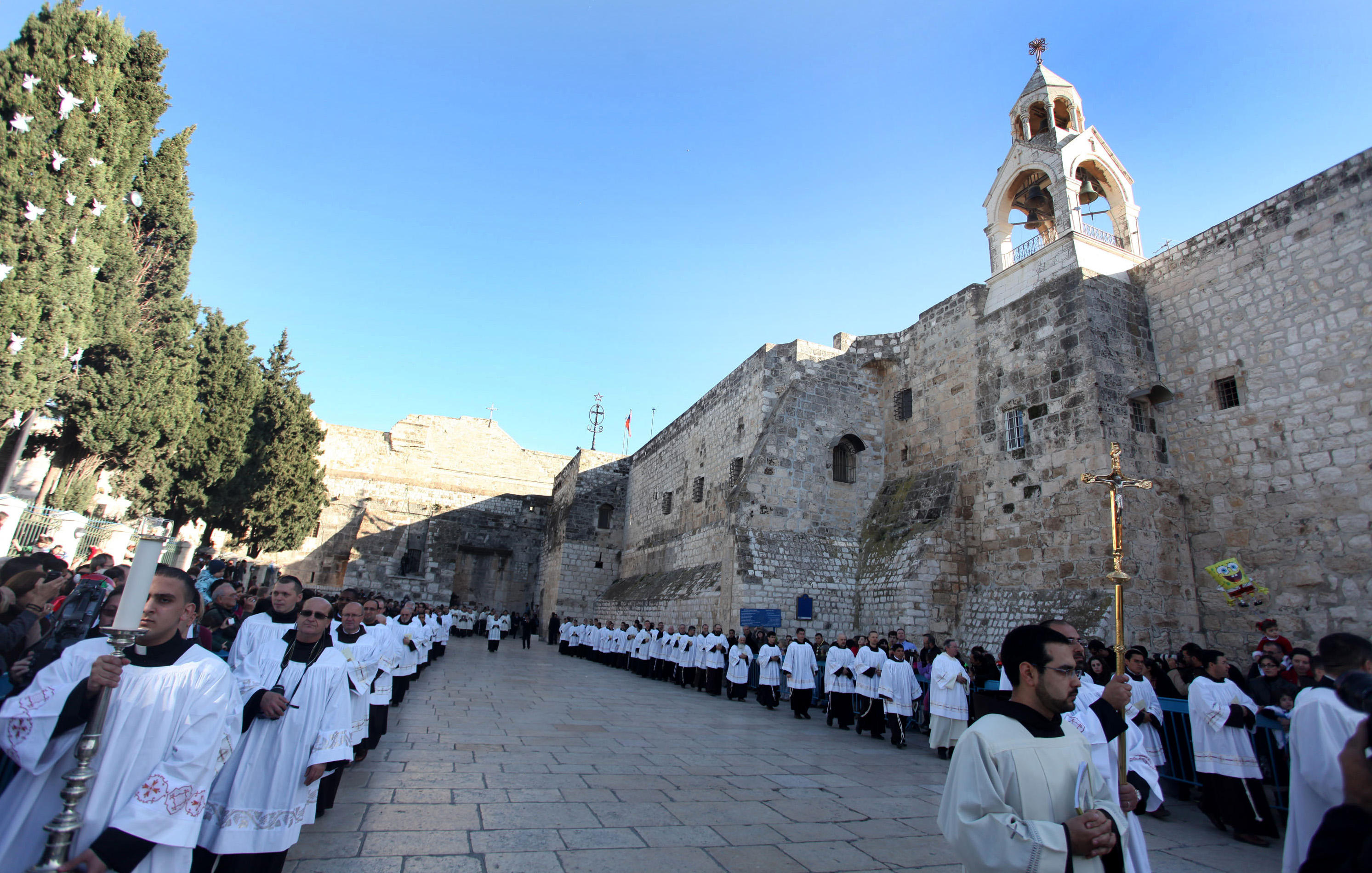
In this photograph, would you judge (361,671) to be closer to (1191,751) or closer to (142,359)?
(1191,751)

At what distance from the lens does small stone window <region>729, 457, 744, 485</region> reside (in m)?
17.0

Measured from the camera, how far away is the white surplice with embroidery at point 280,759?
3002mm

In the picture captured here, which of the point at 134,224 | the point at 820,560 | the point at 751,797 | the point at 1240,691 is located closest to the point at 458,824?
the point at 751,797

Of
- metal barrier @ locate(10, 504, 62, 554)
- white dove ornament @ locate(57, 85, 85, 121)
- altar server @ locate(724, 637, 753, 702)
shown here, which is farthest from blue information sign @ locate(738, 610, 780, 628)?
white dove ornament @ locate(57, 85, 85, 121)

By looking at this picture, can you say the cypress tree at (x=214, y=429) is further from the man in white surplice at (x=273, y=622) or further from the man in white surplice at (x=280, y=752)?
the man in white surplice at (x=280, y=752)

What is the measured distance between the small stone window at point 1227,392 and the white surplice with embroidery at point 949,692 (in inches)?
247

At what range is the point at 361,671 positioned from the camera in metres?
4.96

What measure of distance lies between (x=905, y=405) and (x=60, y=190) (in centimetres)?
1678

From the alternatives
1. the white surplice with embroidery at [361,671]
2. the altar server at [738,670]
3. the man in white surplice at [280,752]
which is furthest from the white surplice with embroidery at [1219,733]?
the altar server at [738,670]

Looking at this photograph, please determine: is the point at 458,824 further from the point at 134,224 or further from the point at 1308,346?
the point at 134,224

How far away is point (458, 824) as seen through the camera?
13.8ft

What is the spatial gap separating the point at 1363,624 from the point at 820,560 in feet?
28.1

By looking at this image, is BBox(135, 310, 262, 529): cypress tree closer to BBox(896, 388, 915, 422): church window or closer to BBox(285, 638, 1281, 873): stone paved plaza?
BBox(285, 638, 1281, 873): stone paved plaza

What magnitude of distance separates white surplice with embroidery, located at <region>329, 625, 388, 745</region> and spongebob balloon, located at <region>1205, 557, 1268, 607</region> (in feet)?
35.3
